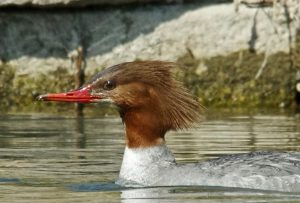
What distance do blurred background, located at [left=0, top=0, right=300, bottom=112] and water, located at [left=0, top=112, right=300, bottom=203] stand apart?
938 millimetres

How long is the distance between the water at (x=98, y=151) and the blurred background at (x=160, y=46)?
0.94 meters

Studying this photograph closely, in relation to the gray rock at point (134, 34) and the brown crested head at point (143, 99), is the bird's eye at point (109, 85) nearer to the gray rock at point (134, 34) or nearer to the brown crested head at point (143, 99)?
the brown crested head at point (143, 99)

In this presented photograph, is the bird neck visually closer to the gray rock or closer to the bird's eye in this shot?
the bird's eye

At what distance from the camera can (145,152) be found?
373 inches

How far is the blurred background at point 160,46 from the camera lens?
16.4 m

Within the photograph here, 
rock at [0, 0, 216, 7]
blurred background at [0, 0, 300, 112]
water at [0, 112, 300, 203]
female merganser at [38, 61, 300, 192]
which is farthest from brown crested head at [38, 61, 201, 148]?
blurred background at [0, 0, 300, 112]

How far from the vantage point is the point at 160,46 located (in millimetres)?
16500

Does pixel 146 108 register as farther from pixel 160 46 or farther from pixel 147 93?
pixel 160 46

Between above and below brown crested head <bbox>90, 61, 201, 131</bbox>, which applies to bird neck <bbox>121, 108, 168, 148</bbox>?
below

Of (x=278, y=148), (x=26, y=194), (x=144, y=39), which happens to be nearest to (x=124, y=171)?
(x=26, y=194)

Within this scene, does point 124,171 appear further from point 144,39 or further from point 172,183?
point 144,39

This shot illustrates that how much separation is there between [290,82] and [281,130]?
3.17 m

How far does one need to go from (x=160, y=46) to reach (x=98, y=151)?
4897mm

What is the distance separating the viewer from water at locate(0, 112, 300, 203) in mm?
8703
